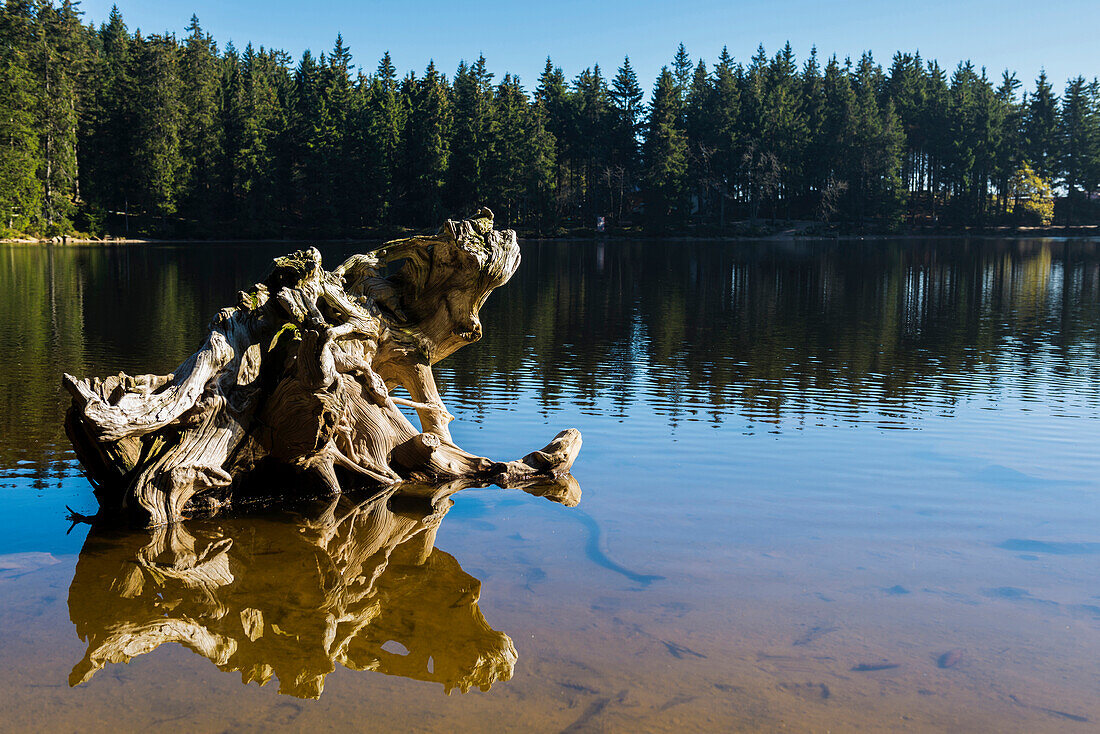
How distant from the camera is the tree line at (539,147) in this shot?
7619 cm

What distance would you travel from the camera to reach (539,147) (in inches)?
3204

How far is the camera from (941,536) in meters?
7.44

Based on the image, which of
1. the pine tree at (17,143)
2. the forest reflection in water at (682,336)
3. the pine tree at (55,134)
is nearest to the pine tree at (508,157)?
the pine tree at (55,134)

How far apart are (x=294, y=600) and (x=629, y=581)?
2.21 metres

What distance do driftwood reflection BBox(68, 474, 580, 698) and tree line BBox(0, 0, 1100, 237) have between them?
72551 millimetres

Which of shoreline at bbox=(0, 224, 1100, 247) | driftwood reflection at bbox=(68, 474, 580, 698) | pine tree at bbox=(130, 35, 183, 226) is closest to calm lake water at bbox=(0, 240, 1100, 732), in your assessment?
driftwood reflection at bbox=(68, 474, 580, 698)

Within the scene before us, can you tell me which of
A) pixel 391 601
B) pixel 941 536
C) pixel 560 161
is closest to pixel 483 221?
pixel 391 601

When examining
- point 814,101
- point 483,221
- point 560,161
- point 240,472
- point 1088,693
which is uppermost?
point 814,101

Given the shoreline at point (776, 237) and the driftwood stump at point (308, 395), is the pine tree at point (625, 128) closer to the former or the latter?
the shoreline at point (776, 237)

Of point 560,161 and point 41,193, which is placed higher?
point 560,161

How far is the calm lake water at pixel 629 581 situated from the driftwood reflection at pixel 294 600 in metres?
0.02

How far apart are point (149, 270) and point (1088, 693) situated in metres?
39.5

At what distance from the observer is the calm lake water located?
4801mm

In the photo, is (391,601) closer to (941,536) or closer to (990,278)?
(941,536)
